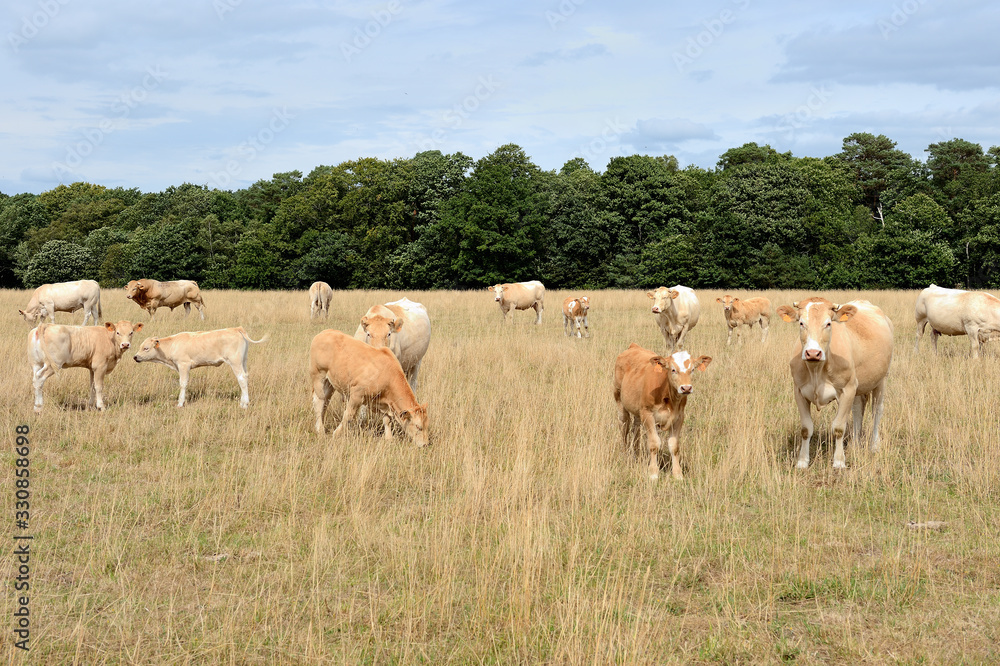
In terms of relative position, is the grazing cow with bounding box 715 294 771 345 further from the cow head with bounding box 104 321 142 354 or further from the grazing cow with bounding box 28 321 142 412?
the grazing cow with bounding box 28 321 142 412

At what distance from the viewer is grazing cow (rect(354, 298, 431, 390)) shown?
32.3 ft

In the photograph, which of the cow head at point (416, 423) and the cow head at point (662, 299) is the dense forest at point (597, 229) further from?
the cow head at point (416, 423)

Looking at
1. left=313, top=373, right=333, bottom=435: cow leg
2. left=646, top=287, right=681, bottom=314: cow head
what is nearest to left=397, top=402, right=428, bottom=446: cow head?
left=313, top=373, right=333, bottom=435: cow leg

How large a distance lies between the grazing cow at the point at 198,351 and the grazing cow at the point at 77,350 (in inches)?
16.3

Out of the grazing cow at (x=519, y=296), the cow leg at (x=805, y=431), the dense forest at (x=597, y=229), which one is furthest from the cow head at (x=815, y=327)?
the dense forest at (x=597, y=229)

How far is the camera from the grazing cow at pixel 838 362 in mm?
6992

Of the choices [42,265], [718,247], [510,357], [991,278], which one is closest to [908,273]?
[991,278]

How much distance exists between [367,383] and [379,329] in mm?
1569

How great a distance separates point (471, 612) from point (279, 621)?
113 cm

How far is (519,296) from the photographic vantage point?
2425cm

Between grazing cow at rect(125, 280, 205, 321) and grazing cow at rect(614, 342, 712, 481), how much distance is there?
65.0 ft

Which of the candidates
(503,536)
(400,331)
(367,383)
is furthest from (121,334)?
(503,536)

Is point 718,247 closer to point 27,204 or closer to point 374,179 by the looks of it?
point 374,179

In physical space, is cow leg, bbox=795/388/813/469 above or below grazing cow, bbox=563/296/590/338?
below
